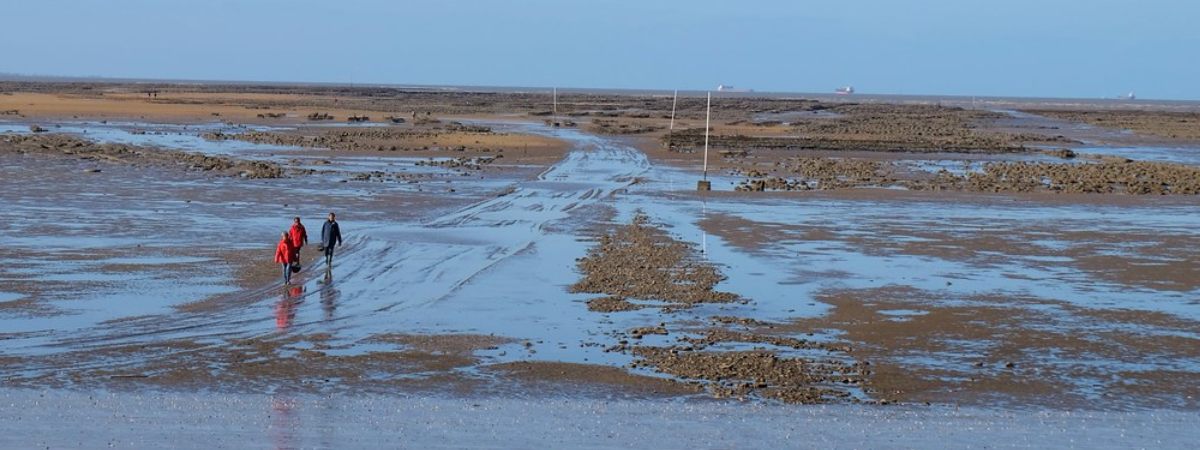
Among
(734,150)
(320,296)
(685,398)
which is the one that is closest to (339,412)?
(685,398)

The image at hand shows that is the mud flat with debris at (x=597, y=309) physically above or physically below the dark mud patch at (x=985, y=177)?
above

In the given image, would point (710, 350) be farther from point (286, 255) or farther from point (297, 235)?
point (297, 235)

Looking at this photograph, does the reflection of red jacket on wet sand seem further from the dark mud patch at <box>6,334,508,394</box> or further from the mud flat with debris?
the dark mud patch at <box>6,334,508,394</box>

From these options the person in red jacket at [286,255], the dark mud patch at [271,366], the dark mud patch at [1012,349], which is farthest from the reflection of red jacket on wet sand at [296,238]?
the dark mud patch at [1012,349]

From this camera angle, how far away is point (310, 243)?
2770cm

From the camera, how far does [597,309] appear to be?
2078 cm

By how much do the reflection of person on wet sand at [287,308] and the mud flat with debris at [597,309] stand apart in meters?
0.09

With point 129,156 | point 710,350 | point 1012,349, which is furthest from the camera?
point 129,156

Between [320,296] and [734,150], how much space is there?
44406mm

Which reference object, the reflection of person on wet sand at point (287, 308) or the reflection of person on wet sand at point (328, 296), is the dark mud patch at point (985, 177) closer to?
the reflection of person on wet sand at point (328, 296)

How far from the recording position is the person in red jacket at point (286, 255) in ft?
72.2

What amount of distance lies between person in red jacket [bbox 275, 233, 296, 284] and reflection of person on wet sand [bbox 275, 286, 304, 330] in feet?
1.22

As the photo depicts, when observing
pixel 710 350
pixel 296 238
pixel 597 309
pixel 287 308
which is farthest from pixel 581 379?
pixel 296 238

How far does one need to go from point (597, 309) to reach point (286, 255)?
5155mm
